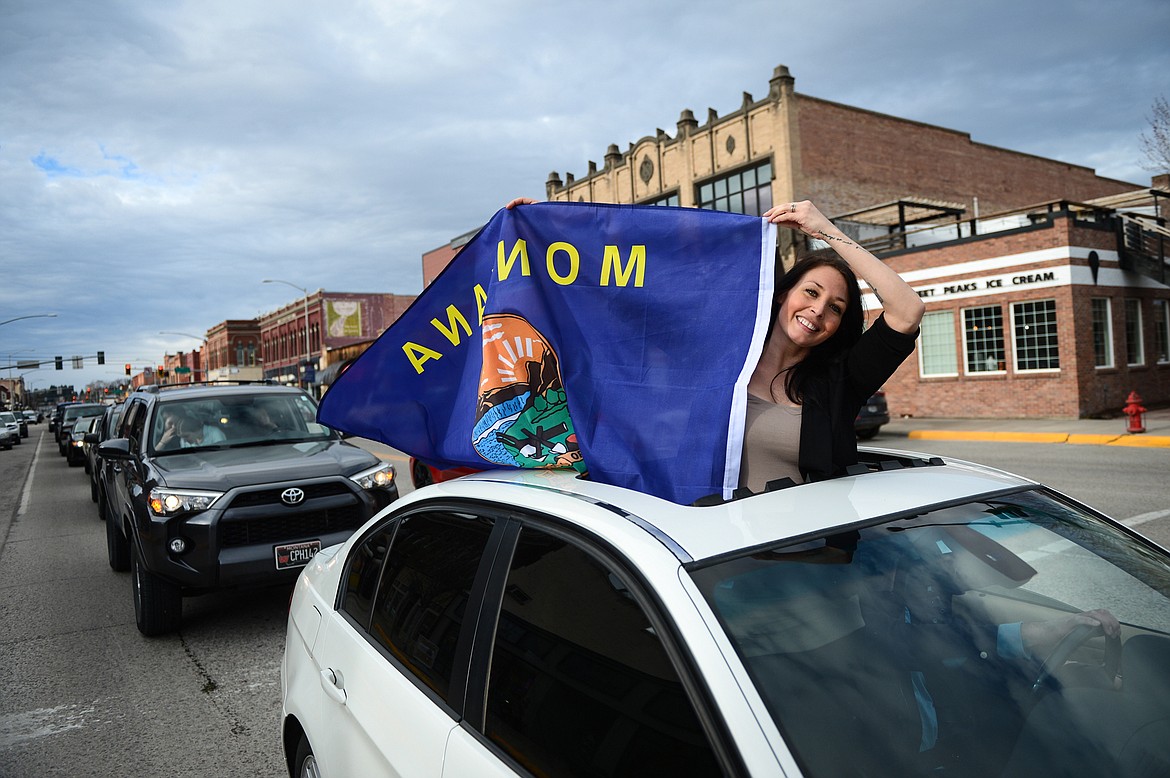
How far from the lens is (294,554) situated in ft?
18.9

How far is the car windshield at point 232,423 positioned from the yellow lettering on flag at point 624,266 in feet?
14.6

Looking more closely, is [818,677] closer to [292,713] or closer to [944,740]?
[944,740]

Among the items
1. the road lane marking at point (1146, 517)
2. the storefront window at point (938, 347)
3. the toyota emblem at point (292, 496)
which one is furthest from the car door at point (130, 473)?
the storefront window at point (938, 347)

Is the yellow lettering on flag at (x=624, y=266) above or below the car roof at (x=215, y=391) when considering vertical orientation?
above

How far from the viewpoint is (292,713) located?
2879 mm

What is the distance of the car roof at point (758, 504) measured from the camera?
1755mm

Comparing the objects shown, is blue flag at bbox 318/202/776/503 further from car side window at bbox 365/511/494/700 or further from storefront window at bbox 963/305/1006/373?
storefront window at bbox 963/305/1006/373

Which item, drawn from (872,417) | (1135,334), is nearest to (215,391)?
(872,417)

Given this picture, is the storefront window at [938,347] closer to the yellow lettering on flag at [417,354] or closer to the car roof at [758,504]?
the yellow lettering on flag at [417,354]

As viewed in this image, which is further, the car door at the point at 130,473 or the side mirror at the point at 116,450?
the side mirror at the point at 116,450

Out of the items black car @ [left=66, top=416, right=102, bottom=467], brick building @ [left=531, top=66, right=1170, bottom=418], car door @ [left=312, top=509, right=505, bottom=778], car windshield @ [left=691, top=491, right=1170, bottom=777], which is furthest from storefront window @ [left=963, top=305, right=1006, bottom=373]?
black car @ [left=66, top=416, right=102, bottom=467]

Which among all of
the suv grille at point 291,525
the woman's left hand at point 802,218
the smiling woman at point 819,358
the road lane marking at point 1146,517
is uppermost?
the woman's left hand at point 802,218

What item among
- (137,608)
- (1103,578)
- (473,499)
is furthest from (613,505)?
(137,608)

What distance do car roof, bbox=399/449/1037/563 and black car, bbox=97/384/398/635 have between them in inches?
150
